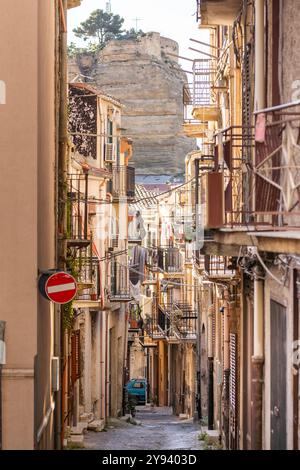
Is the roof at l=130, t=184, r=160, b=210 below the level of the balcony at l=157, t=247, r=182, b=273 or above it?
above

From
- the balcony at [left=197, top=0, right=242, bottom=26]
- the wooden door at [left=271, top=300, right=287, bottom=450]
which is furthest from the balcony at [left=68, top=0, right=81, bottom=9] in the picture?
the wooden door at [left=271, top=300, right=287, bottom=450]

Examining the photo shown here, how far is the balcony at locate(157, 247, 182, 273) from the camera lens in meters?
56.5

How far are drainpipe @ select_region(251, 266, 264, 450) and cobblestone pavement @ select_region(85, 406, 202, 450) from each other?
10486 millimetres

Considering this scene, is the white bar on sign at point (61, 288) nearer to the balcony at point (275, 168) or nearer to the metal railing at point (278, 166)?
the balcony at point (275, 168)

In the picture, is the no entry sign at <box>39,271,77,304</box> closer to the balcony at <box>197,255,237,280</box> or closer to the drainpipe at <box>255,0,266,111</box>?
the drainpipe at <box>255,0,266,111</box>

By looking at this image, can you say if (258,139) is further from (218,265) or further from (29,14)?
(218,265)

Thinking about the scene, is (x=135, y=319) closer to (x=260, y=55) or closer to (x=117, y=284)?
(x=117, y=284)

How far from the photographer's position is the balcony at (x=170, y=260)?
56500 mm

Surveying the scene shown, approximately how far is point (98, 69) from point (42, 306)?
73751mm

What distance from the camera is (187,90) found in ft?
118

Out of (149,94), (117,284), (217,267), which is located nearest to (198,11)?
(217,267)

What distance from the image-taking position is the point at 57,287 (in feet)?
49.0

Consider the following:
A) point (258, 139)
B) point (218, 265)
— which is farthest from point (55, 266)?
point (258, 139)

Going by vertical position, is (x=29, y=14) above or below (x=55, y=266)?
above
